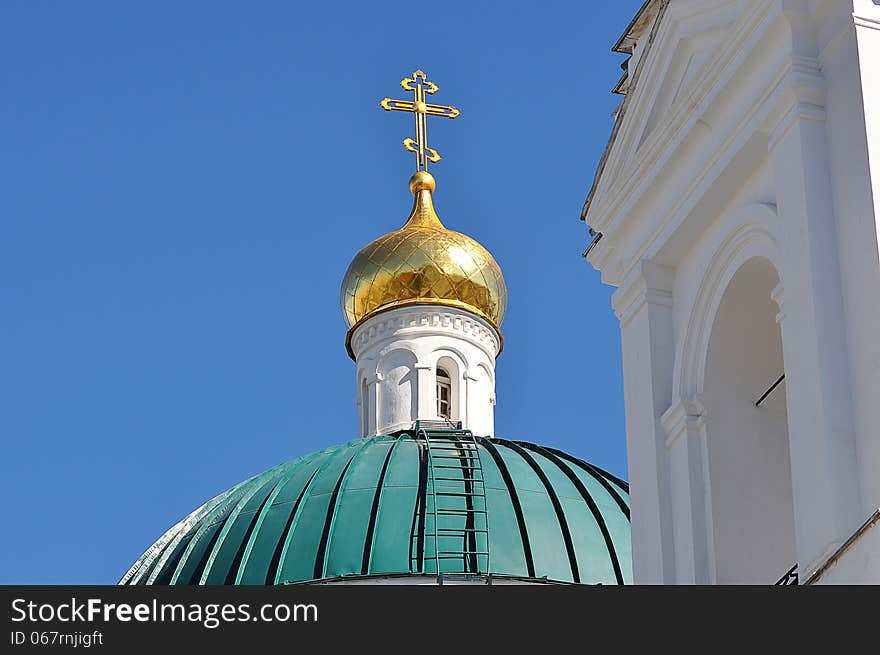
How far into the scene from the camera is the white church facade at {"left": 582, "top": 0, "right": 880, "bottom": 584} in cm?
1404

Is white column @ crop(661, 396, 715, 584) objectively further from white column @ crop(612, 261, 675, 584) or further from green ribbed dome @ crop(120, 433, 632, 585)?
green ribbed dome @ crop(120, 433, 632, 585)

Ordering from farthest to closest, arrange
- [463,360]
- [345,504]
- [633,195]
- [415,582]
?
1. [463,360]
2. [345,504]
3. [415,582]
4. [633,195]

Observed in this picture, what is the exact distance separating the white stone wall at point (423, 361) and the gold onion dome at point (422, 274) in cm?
14

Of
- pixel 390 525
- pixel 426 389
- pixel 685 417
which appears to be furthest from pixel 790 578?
pixel 426 389

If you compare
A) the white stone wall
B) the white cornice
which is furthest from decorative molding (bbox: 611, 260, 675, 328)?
the white stone wall

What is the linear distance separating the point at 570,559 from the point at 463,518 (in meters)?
1.07

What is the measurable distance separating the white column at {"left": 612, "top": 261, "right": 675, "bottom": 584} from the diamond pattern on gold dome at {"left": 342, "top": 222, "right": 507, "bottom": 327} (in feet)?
50.1

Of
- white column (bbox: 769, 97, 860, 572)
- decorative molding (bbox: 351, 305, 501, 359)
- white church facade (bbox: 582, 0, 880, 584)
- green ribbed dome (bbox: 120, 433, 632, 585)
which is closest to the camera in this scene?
white column (bbox: 769, 97, 860, 572)

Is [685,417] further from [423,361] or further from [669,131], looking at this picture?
[423,361]

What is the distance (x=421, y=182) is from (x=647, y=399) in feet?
55.7

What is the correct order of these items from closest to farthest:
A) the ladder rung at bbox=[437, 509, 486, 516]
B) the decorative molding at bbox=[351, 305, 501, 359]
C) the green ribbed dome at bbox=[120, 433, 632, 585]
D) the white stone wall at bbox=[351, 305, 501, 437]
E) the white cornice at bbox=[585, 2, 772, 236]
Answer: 1. the white cornice at bbox=[585, 2, 772, 236]
2. the green ribbed dome at bbox=[120, 433, 632, 585]
3. the ladder rung at bbox=[437, 509, 486, 516]
4. the white stone wall at bbox=[351, 305, 501, 437]
5. the decorative molding at bbox=[351, 305, 501, 359]

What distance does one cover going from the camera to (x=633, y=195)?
16.5m
